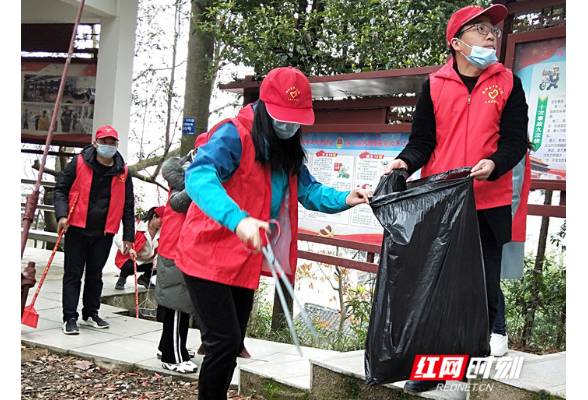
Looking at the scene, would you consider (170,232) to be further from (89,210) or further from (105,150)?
(105,150)

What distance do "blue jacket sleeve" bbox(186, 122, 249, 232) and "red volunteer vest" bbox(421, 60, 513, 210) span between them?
1.12 m

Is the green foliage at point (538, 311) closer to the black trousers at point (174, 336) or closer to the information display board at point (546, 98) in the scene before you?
the information display board at point (546, 98)

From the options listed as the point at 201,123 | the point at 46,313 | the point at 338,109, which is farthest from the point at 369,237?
the point at 201,123

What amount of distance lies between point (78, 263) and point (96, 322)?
711 mm

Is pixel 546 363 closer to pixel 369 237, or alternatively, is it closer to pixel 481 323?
pixel 481 323

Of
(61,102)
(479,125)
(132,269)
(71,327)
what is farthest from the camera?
(61,102)

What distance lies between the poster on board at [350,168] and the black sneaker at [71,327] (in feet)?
7.80

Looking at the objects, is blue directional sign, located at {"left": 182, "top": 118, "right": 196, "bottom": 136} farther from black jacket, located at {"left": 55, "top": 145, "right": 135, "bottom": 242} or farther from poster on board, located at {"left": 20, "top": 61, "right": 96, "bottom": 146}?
black jacket, located at {"left": 55, "top": 145, "right": 135, "bottom": 242}

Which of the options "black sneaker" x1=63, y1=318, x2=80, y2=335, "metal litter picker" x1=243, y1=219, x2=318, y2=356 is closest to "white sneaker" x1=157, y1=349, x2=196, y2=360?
"black sneaker" x1=63, y1=318, x2=80, y2=335

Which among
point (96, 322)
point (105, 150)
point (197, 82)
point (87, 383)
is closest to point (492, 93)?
point (87, 383)

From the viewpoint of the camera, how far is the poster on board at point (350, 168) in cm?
561

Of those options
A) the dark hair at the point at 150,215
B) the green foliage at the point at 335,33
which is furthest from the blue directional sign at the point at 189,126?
the dark hair at the point at 150,215

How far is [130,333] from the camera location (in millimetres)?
6039

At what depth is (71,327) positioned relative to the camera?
5.79m
